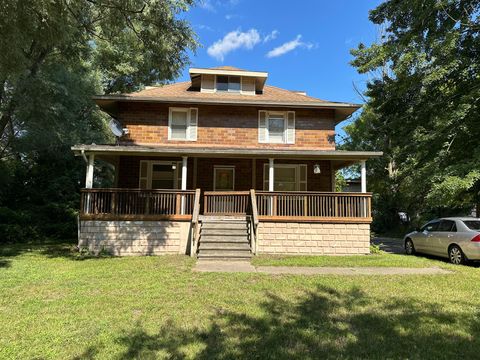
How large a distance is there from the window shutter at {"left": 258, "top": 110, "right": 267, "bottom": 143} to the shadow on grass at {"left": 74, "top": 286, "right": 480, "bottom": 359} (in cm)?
1016

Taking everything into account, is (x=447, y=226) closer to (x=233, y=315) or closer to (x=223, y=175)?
(x=223, y=175)

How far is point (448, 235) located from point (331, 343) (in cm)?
840

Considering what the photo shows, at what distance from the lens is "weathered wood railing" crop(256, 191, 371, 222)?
1257cm

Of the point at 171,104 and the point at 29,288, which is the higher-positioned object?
the point at 171,104

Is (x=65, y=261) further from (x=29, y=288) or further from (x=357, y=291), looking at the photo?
(x=357, y=291)

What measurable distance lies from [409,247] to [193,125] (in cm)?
965

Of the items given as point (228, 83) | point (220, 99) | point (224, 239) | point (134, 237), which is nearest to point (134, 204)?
point (134, 237)

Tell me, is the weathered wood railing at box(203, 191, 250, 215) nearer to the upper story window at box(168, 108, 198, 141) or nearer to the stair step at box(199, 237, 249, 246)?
the stair step at box(199, 237, 249, 246)

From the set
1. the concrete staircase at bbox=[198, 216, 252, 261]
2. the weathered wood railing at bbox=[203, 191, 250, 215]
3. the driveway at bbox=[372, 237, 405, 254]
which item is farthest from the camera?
the driveway at bbox=[372, 237, 405, 254]

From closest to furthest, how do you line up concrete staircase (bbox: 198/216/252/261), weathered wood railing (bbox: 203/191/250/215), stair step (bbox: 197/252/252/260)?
stair step (bbox: 197/252/252/260) < concrete staircase (bbox: 198/216/252/261) < weathered wood railing (bbox: 203/191/250/215)

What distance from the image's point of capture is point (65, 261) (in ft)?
34.0

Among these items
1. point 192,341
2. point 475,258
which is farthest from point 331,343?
point 475,258

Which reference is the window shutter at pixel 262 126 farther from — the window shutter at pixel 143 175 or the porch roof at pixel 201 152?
the window shutter at pixel 143 175

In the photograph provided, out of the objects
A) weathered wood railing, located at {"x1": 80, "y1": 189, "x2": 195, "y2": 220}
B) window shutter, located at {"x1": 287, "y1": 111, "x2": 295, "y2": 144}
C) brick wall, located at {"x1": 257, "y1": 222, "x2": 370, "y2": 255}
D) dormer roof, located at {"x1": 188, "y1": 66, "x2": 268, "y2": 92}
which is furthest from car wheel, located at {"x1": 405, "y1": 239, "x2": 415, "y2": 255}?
dormer roof, located at {"x1": 188, "y1": 66, "x2": 268, "y2": 92}
